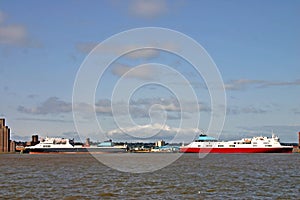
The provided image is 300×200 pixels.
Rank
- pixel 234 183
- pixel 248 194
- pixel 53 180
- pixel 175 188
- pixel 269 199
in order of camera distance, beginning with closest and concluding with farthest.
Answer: pixel 269 199 → pixel 248 194 → pixel 175 188 → pixel 234 183 → pixel 53 180

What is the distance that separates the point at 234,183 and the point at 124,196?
48.4 feet

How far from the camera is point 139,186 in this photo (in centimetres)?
5141

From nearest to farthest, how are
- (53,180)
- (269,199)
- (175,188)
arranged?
(269,199), (175,188), (53,180)

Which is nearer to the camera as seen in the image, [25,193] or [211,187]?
[25,193]

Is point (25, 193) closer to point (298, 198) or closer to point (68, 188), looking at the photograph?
point (68, 188)

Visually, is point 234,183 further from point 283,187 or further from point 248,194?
point 248,194

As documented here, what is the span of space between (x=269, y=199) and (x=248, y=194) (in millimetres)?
3137

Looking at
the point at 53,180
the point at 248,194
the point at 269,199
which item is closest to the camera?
the point at 269,199

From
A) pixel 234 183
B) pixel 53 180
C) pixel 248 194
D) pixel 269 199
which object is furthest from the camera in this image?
pixel 53 180

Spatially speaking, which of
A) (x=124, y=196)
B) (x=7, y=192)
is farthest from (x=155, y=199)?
(x=7, y=192)

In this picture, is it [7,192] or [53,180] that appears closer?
[7,192]

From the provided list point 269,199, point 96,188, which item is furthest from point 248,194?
point 96,188

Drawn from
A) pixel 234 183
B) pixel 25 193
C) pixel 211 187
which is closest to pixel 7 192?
pixel 25 193

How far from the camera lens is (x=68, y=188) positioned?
49625mm
